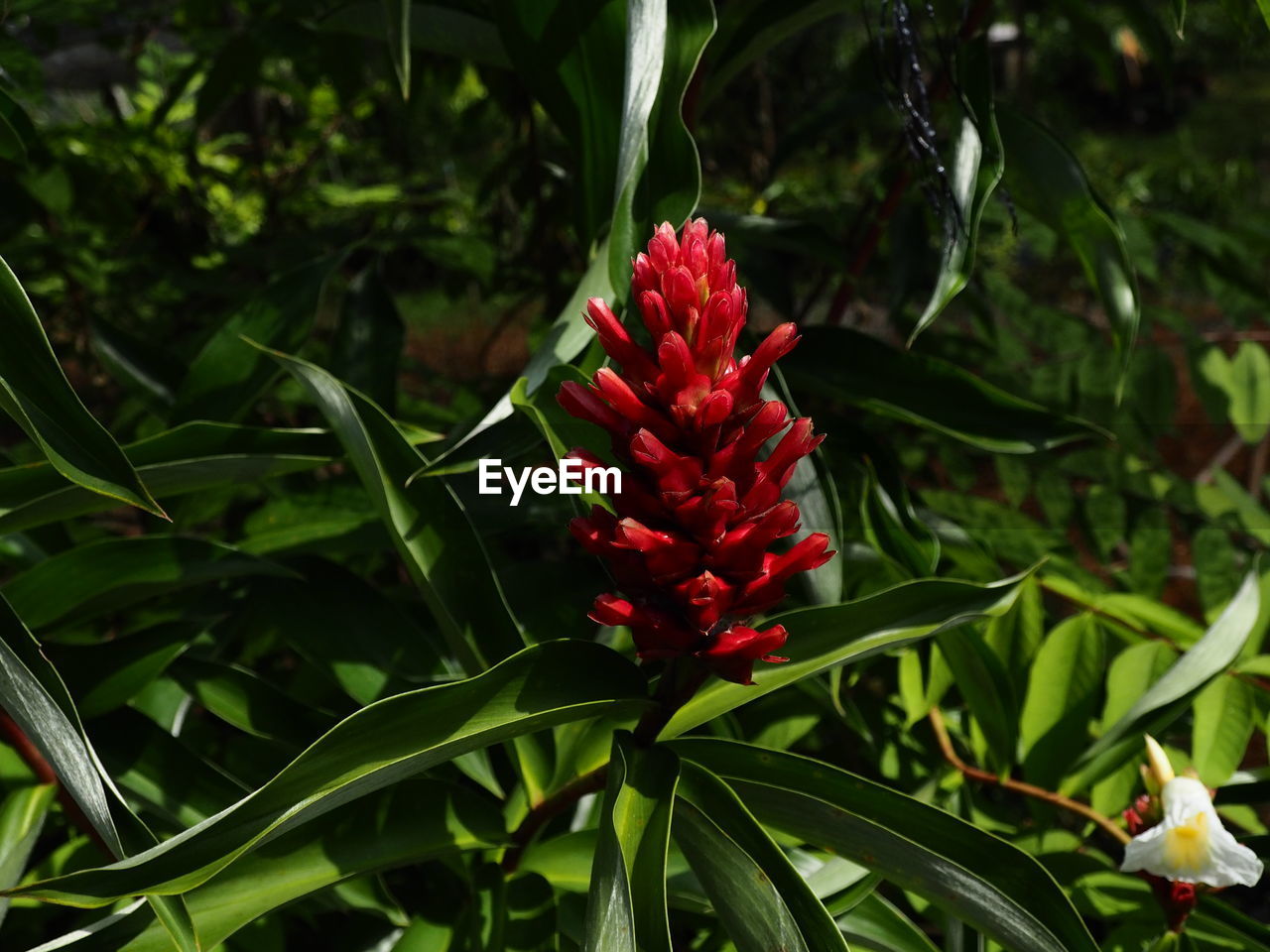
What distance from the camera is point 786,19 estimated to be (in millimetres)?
753

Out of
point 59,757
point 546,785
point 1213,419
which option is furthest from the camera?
point 1213,419

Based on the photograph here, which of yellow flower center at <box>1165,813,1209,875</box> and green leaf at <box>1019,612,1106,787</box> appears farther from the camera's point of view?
green leaf at <box>1019,612,1106,787</box>

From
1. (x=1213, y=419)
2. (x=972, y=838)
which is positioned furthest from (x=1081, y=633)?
(x=1213, y=419)

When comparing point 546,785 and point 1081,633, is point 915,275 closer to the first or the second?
point 1081,633

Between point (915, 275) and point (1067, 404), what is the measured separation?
26 centimetres

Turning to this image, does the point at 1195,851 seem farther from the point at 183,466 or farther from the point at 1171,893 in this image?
the point at 183,466

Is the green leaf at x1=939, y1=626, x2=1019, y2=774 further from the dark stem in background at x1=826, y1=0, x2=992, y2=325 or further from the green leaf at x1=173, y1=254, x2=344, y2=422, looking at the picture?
the green leaf at x1=173, y1=254, x2=344, y2=422

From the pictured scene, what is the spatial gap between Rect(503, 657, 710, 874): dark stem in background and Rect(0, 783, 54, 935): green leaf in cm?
30

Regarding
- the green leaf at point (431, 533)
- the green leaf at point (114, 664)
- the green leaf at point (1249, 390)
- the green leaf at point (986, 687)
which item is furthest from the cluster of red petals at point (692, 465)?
the green leaf at point (1249, 390)

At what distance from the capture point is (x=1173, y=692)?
2.16 ft

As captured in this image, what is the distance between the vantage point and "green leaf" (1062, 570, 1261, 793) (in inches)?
25.2

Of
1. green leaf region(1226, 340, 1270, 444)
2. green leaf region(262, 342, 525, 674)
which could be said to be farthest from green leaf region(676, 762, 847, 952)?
green leaf region(1226, 340, 1270, 444)

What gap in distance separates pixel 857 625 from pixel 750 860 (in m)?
0.12

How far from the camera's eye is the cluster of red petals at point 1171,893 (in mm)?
608
